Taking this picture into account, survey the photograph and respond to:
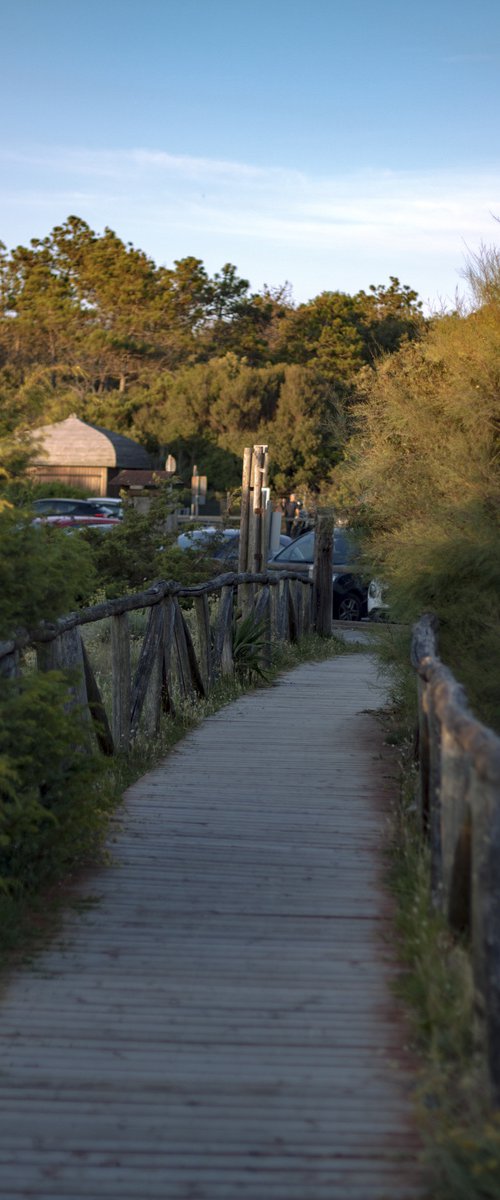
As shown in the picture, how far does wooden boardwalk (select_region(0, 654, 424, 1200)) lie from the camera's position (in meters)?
3.84

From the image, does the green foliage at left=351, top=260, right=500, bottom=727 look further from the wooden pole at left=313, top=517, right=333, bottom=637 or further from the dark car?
the dark car

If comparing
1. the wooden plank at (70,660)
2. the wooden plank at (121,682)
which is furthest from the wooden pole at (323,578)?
the wooden plank at (70,660)

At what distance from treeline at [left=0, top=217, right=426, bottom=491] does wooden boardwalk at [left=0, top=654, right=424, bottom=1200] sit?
36781 mm

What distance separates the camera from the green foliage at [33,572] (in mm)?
6105

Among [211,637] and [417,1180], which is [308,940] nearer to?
[417,1180]

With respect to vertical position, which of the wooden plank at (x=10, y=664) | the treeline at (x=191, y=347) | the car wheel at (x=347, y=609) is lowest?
the car wheel at (x=347, y=609)

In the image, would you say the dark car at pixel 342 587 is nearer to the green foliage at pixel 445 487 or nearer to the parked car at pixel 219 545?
the parked car at pixel 219 545

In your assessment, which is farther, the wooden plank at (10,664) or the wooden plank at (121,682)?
the wooden plank at (121,682)

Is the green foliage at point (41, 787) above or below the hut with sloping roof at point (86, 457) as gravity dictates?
below

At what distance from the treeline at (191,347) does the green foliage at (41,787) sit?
36.9 m

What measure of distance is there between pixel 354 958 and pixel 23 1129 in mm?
1810

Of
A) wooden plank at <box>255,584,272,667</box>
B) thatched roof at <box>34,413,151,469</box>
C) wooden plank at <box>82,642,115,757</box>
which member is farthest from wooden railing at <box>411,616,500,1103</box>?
thatched roof at <box>34,413,151,469</box>

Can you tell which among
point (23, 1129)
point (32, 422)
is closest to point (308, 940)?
point (23, 1129)

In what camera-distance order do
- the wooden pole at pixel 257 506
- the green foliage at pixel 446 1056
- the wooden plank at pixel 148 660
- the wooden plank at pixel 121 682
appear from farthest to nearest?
1. the wooden pole at pixel 257 506
2. the wooden plank at pixel 148 660
3. the wooden plank at pixel 121 682
4. the green foliage at pixel 446 1056
